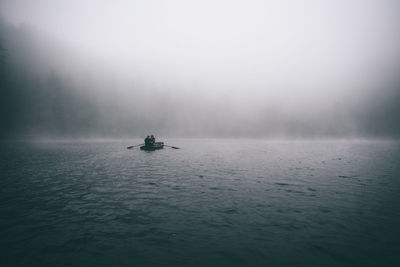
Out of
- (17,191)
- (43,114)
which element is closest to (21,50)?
(43,114)

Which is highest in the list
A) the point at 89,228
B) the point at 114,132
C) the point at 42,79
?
the point at 42,79

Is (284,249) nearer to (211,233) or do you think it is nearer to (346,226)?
(211,233)

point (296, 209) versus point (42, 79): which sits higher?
point (42, 79)

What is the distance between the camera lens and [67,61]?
17550 centimetres

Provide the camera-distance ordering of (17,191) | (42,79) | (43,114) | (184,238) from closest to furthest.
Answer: (184,238), (17,191), (43,114), (42,79)

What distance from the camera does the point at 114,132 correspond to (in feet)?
526

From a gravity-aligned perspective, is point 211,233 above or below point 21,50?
below

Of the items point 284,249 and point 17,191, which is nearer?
point 284,249

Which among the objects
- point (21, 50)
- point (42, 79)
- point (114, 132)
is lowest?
point (114, 132)

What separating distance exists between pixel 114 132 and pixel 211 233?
163459 millimetres

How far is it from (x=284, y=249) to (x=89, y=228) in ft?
32.4

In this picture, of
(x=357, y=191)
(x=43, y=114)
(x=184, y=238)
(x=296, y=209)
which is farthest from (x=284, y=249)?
(x=43, y=114)

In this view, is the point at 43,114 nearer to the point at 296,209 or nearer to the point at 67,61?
the point at 67,61

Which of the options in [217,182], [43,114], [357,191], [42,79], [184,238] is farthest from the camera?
[42,79]
